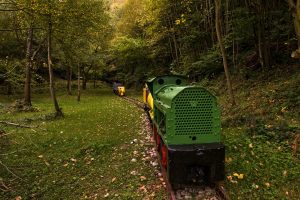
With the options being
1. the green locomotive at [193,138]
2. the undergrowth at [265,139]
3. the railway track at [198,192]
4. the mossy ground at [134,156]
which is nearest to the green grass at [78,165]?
the mossy ground at [134,156]

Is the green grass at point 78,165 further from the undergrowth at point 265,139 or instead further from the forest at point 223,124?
the undergrowth at point 265,139

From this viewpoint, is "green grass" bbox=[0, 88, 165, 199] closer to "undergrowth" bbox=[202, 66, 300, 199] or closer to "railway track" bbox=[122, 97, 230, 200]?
"railway track" bbox=[122, 97, 230, 200]

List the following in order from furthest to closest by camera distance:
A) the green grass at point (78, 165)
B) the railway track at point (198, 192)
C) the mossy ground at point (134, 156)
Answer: the green grass at point (78, 165)
the mossy ground at point (134, 156)
the railway track at point (198, 192)

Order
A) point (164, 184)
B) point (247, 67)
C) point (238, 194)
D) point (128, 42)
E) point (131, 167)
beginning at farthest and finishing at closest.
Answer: point (128, 42) → point (247, 67) → point (131, 167) → point (164, 184) → point (238, 194)

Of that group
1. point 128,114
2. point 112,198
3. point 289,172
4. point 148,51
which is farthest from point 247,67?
point 148,51

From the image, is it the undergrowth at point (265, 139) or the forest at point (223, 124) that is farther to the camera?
the forest at point (223, 124)

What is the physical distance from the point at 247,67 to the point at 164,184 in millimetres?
13626

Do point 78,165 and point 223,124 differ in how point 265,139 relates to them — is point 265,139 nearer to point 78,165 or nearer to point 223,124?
point 223,124

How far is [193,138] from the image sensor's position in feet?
24.4

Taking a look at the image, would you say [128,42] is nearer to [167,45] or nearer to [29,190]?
[167,45]

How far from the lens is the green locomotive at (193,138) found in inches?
276

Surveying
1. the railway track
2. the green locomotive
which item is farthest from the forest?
the green locomotive

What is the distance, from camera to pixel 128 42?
135 ft

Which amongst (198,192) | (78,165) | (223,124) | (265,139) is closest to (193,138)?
(198,192)
